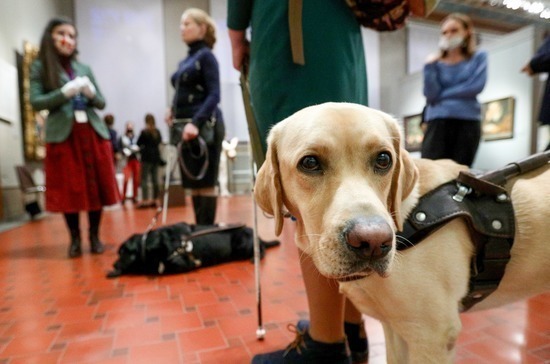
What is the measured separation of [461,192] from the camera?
1.24 m

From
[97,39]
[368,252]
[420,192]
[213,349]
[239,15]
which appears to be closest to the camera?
[368,252]

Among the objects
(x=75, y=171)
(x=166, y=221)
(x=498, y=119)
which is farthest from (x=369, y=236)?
(x=498, y=119)

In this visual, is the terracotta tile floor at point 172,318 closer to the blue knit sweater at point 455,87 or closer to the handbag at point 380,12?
the handbag at point 380,12

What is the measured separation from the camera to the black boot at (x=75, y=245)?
4078mm

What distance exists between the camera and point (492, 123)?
32.5ft

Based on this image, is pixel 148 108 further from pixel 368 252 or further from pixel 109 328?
pixel 368 252

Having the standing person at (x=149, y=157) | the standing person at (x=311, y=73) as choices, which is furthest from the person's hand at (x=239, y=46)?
the standing person at (x=149, y=157)

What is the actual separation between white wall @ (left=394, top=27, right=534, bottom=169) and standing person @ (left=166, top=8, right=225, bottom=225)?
27.5ft

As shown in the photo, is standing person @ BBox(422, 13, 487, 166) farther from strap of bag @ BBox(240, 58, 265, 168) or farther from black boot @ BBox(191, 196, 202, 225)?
strap of bag @ BBox(240, 58, 265, 168)

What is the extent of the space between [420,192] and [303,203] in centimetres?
44

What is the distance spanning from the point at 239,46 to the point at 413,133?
1253cm

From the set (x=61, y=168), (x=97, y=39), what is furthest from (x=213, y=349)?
(x=97, y=39)

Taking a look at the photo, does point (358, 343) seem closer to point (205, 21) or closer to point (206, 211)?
point (206, 211)

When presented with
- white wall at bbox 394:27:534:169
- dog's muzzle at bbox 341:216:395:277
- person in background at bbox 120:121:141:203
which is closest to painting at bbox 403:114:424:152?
white wall at bbox 394:27:534:169
